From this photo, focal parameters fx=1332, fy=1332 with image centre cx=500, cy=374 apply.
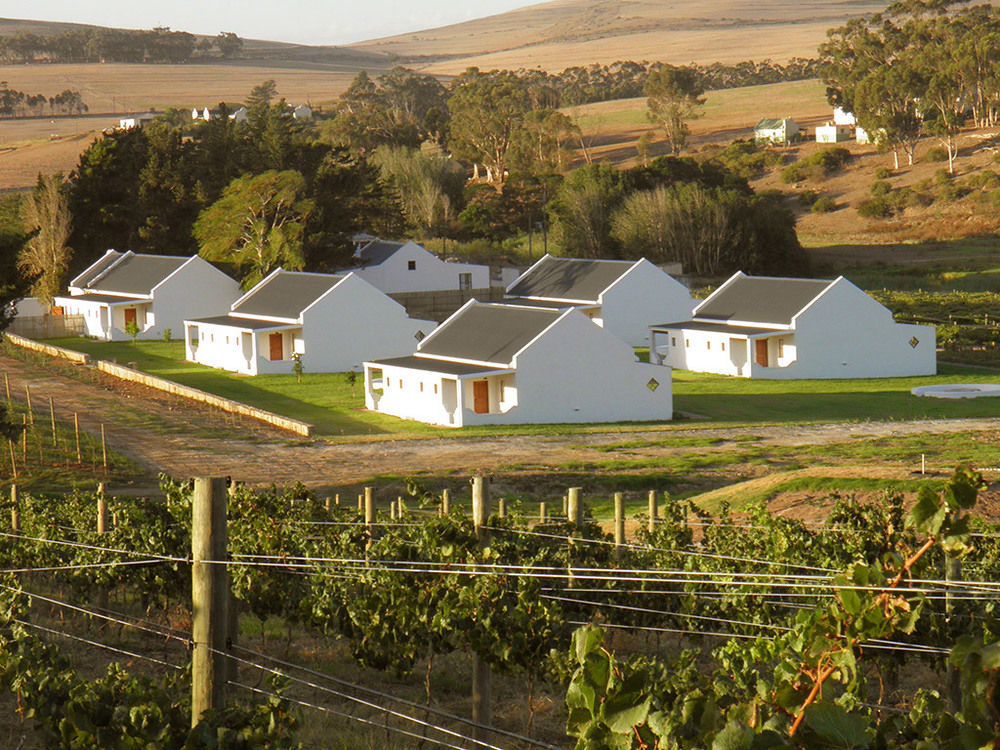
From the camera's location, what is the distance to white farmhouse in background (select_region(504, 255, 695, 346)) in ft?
214

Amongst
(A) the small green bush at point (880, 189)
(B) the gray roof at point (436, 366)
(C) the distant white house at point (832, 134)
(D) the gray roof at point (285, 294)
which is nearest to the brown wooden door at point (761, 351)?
(B) the gray roof at point (436, 366)

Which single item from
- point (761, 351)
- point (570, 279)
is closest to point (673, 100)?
point (570, 279)

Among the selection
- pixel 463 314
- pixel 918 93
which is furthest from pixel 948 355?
pixel 918 93

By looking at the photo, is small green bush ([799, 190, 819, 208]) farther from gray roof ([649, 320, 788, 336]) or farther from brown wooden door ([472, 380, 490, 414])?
brown wooden door ([472, 380, 490, 414])

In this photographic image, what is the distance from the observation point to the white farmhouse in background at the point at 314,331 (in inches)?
2281

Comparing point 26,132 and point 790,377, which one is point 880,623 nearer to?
point 790,377

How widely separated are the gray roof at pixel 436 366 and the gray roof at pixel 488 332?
1.73 feet

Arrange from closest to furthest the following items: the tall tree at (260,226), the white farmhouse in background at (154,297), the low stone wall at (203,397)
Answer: the low stone wall at (203,397) → the white farmhouse in background at (154,297) → the tall tree at (260,226)

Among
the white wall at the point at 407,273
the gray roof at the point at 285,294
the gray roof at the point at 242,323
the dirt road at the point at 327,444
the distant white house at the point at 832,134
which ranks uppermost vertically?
the distant white house at the point at 832,134

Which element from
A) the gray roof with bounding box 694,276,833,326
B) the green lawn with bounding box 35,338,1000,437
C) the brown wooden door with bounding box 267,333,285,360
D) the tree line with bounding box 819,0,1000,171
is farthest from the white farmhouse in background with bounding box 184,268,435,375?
the tree line with bounding box 819,0,1000,171

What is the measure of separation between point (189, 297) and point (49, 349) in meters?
9.18

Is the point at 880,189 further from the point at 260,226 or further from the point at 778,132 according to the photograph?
the point at 260,226

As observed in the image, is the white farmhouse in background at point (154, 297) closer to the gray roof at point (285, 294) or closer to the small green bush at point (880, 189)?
the gray roof at point (285, 294)

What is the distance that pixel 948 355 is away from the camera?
6119 cm
